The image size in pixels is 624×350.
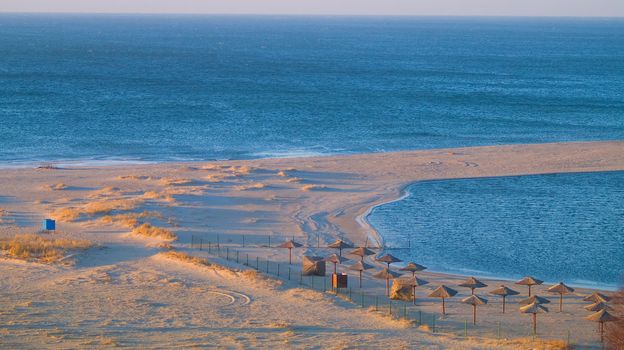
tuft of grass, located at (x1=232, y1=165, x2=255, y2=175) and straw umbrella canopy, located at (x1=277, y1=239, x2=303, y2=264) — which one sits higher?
straw umbrella canopy, located at (x1=277, y1=239, x2=303, y2=264)

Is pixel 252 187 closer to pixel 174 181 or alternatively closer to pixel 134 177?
pixel 174 181

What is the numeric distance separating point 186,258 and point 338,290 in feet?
24.3

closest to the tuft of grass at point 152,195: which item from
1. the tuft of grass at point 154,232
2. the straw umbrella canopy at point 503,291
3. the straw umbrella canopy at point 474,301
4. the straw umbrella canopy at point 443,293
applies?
the tuft of grass at point 154,232

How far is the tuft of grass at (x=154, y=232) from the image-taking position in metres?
44.2

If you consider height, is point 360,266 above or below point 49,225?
above

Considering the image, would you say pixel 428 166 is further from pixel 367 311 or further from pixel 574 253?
pixel 367 311

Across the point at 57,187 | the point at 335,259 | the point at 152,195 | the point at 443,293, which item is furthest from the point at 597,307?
the point at 57,187

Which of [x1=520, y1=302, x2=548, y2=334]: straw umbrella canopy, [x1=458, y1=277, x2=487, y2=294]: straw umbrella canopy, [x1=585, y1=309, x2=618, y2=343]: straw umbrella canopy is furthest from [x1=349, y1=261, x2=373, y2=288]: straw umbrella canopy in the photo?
[x1=585, y1=309, x2=618, y2=343]: straw umbrella canopy

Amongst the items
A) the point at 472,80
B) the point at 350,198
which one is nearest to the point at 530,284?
the point at 350,198

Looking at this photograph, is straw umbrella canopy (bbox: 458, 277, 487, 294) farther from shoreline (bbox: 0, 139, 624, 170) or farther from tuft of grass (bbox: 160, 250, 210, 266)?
shoreline (bbox: 0, 139, 624, 170)

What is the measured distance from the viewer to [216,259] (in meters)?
41.1

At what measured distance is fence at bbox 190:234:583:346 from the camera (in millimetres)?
32312

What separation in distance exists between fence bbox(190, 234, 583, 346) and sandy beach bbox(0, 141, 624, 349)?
193 mm

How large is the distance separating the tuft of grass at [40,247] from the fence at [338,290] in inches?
213
